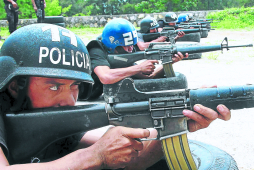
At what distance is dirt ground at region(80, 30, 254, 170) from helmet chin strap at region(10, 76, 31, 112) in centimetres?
110

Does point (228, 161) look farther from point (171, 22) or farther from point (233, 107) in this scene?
point (171, 22)

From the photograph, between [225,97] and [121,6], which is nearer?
[225,97]

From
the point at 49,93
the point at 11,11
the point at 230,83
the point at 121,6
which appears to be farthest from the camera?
the point at 121,6

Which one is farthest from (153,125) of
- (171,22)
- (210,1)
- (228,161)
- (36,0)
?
(210,1)

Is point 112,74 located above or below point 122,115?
below

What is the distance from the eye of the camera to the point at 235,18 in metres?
18.3

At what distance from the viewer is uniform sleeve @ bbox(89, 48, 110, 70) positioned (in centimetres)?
377

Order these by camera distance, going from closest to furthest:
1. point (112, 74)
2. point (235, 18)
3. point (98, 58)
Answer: point (112, 74) → point (98, 58) → point (235, 18)

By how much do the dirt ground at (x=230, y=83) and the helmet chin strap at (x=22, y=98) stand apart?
1.10 meters

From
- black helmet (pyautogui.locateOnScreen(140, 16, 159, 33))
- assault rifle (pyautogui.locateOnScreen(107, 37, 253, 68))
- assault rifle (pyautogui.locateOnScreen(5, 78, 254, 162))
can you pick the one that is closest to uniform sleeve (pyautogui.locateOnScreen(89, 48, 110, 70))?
assault rifle (pyautogui.locateOnScreen(107, 37, 253, 68))

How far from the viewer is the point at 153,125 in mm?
1617

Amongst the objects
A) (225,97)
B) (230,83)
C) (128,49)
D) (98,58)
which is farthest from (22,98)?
(230,83)

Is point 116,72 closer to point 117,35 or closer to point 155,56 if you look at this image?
point 117,35

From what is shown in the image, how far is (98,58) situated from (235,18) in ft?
55.4
